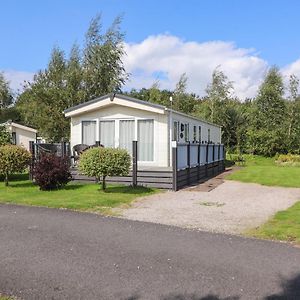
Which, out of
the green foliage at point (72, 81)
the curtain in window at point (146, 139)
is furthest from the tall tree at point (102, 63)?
the curtain in window at point (146, 139)

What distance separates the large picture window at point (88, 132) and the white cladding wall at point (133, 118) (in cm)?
14

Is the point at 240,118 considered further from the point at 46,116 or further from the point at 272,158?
the point at 46,116

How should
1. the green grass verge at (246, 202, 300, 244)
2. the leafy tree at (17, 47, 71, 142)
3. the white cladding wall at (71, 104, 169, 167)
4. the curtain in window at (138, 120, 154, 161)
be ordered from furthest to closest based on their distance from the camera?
the leafy tree at (17, 47, 71, 142) → the curtain in window at (138, 120, 154, 161) → the white cladding wall at (71, 104, 169, 167) → the green grass verge at (246, 202, 300, 244)

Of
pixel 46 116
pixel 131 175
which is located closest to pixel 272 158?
pixel 46 116

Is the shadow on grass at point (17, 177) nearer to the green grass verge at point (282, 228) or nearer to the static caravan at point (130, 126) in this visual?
the static caravan at point (130, 126)

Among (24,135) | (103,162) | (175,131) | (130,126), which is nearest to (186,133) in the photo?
(175,131)

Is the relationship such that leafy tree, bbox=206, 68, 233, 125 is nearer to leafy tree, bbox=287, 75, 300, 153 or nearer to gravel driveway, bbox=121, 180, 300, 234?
leafy tree, bbox=287, 75, 300, 153

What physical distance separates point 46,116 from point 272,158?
16602mm

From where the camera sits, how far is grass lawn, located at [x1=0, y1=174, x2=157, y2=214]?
10259 millimetres

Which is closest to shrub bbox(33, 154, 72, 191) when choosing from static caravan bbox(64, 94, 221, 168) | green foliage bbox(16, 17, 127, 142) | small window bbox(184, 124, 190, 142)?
static caravan bbox(64, 94, 221, 168)

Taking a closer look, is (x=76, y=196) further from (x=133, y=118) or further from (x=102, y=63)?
(x=102, y=63)

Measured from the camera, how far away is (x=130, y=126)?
17922mm

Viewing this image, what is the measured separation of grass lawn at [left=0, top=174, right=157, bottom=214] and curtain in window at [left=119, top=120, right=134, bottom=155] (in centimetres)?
384

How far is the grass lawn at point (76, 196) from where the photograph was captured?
10.3 metres
